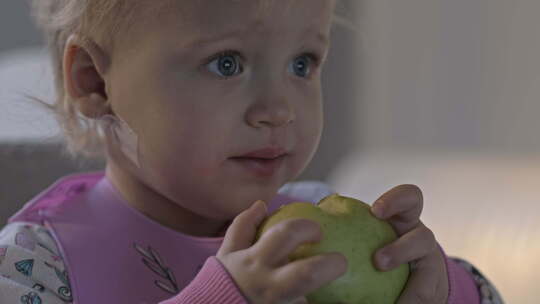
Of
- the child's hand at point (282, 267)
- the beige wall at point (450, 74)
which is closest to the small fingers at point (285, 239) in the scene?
the child's hand at point (282, 267)

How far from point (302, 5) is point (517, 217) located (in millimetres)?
821

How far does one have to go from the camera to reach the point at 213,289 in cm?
67

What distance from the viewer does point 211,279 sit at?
0.68 meters

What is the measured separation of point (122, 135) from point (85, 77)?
0.08 m

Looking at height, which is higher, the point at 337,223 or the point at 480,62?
the point at 337,223

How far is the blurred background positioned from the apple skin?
787 mm

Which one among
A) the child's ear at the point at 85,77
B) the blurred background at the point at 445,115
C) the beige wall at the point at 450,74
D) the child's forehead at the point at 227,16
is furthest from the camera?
the beige wall at the point at 450,74

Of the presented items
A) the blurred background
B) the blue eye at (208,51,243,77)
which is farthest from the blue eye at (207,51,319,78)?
the blurred background

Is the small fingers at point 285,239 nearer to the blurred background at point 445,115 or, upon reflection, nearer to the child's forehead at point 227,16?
the child's forehead at point 227,16

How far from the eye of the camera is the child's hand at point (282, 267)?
620 millimetres

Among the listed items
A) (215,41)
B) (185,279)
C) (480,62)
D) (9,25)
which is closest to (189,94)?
(215,41)

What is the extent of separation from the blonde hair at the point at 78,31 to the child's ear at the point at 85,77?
16mm

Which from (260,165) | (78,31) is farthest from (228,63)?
(78,31)

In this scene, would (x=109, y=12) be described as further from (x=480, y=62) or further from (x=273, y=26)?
(x=480, y=62)
